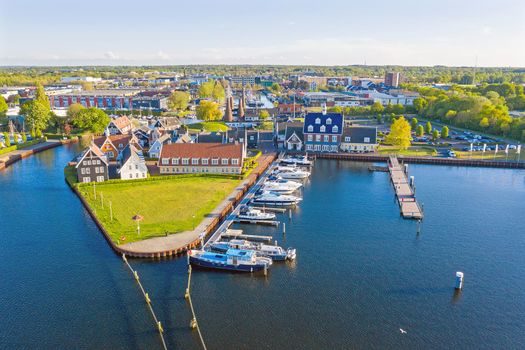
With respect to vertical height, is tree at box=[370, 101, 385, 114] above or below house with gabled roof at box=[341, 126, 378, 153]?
above

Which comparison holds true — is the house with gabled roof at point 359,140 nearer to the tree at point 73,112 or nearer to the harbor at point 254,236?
the harbor at point 254,236

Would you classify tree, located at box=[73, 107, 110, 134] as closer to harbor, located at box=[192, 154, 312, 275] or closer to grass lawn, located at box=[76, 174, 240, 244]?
grass lawn, located at box=[76, 174, 240, 244]

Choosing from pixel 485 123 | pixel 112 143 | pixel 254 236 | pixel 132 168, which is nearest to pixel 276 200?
pixel 254 236

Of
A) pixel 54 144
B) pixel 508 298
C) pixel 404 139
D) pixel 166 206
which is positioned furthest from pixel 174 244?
pixel 54 144

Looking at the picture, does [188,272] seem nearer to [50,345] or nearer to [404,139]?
[50,345]

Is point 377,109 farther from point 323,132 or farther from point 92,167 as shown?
point 92,167

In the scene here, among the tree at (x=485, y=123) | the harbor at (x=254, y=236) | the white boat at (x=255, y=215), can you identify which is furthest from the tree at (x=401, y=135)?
the white boat at (x=255, y=215)

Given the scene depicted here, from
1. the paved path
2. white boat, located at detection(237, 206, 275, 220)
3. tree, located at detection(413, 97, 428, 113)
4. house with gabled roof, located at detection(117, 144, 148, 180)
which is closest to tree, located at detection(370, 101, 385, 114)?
tree, located at detection(413, 97, 428, 113)
